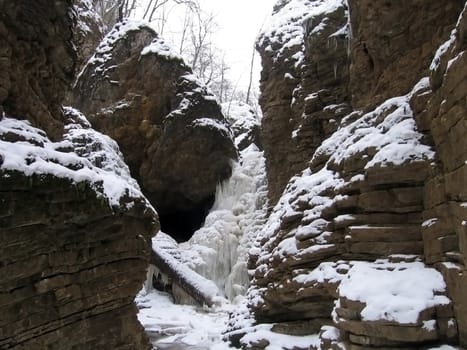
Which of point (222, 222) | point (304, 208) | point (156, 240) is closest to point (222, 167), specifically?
point (222, 222)

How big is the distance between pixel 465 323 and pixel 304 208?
343 cm

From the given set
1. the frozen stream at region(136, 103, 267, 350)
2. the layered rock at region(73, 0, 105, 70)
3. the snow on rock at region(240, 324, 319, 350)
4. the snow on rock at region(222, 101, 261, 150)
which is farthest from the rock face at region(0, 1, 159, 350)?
the snow on rock at region(222, 101, 261, 150)

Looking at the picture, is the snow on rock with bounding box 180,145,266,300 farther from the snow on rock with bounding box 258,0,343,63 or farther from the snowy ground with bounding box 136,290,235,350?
the snow on rock with bounding box 258,0,343,63

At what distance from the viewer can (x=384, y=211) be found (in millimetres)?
5566

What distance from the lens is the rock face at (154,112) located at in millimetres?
18969

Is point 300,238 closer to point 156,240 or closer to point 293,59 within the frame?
Answer: point 293,59

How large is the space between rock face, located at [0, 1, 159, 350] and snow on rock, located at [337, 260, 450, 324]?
360 cm

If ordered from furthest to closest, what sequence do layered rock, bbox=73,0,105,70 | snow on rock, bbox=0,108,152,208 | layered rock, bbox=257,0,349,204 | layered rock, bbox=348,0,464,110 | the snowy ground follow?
layered rock, bbox=73,0,105,70 → layered rock, bbox=257,0,349,204 → the snowy ground → layered rock, bbox=348,0,464,110 → snow on rock, bbox=0,108,152,208

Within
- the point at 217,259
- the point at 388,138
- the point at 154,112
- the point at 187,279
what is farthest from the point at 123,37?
the point at 388,138

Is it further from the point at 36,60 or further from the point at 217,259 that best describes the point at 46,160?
the point at 217,259

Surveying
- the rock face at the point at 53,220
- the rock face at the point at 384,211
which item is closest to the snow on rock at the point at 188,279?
the rock face at the point at 384,211

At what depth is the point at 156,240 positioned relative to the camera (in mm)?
16562

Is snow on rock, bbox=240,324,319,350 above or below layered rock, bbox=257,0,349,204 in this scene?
below

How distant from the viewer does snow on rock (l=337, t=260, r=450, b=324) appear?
172 inches
